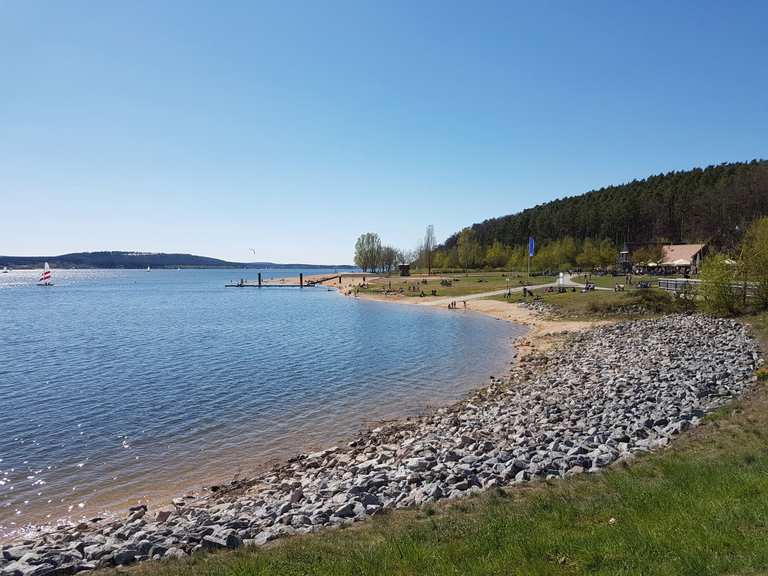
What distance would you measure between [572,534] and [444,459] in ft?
Answer: 16.0

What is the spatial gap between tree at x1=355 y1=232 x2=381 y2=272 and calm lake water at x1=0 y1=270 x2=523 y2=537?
132 metres

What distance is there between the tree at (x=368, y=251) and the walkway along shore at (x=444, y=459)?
519ft

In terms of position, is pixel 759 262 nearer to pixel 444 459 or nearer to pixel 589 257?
pixel 444 459

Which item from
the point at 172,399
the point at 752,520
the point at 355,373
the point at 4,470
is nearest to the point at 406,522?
the point at 752,520

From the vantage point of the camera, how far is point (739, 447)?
10.4m

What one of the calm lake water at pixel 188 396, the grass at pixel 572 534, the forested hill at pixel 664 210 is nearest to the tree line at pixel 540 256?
the forested hill at pixel 664 210

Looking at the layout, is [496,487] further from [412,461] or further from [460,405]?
[460,405]

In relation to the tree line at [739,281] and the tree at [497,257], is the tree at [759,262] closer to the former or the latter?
the tree line at [739,281]

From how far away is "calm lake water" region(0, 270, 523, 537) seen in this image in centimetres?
1422

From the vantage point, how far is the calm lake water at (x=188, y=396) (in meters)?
14.2

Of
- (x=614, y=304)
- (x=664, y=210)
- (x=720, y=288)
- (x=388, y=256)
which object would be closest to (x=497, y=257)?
(x=664, y=210)

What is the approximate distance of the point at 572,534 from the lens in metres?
7.08

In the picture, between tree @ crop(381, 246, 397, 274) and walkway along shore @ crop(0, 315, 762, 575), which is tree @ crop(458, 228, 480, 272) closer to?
tree @ crop(381, 246, 397, 274)

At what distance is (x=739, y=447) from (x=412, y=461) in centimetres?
684
